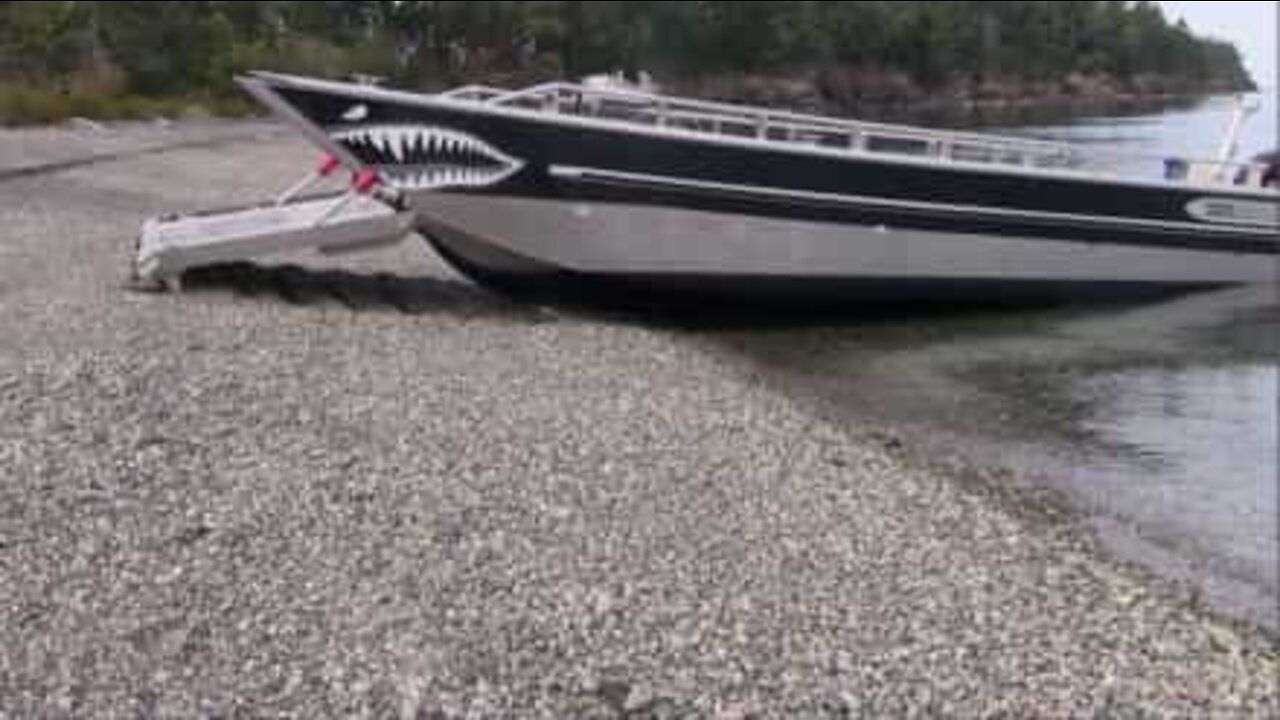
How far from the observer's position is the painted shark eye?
571 inches

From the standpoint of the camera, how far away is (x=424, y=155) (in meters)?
14.5

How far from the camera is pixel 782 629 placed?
22.4 feet

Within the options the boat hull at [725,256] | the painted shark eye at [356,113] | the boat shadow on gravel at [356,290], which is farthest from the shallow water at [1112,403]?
the painted shark eye at [356,113]

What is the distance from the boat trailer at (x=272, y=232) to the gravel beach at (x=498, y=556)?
1.11 meters

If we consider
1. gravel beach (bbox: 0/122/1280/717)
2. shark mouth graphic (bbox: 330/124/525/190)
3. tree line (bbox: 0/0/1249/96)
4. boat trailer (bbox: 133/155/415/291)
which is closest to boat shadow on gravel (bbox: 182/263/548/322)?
boat trailer (bbox: 133/155/415/291)

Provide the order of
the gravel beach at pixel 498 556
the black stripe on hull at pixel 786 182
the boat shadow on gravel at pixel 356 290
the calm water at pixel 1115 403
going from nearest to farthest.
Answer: the gravel beach at pixel 498 556, the calm water at pixel 1115 403, the boat shadow on gravel at pixel 356 290, the black stripe on hull at pixel 786 182

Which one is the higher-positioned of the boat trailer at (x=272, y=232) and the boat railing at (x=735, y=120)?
the boat railing at (x=735, y=120)

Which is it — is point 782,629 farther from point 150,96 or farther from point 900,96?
point 900,96

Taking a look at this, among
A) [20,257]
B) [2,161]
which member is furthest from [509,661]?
[2,161]

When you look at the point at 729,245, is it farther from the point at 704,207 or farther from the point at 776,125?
the point at 776,125

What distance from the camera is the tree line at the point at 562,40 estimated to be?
55.2 metres

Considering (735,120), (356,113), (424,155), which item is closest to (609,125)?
(735,120)

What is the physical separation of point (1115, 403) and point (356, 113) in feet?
23.0

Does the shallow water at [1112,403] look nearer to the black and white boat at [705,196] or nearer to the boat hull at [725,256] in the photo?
the boat hull at [725,256]
